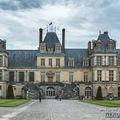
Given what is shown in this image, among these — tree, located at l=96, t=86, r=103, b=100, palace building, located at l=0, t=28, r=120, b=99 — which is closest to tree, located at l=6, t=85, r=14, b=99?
palace building, located at l=0, t=28, r=120, b=99

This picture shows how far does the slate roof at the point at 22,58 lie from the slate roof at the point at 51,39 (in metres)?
2.72

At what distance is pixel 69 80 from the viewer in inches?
A: 3182

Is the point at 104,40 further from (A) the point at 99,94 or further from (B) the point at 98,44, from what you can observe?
(A) the point at 99,94

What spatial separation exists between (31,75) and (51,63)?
13.8 ft

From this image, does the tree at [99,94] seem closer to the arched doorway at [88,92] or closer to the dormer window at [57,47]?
the arched doorway at [88,92]

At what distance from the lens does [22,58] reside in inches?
3238

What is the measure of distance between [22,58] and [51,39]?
6399 millimetres

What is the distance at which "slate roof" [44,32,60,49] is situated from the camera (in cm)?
8146

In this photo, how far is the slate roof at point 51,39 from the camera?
81.5m

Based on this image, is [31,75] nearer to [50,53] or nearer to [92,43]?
[50,53]

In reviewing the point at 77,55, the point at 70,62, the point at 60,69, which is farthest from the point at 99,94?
the point at 77,55

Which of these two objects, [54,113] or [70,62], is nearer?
[54,113]

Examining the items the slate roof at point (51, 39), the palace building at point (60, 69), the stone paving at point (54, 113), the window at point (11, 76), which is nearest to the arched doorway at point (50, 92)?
the palace building at point (60, 69)

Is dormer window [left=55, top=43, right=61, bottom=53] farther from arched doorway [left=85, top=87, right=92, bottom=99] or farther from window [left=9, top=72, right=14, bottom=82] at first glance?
window [left=9, top=72, right=14, bottom=82]
